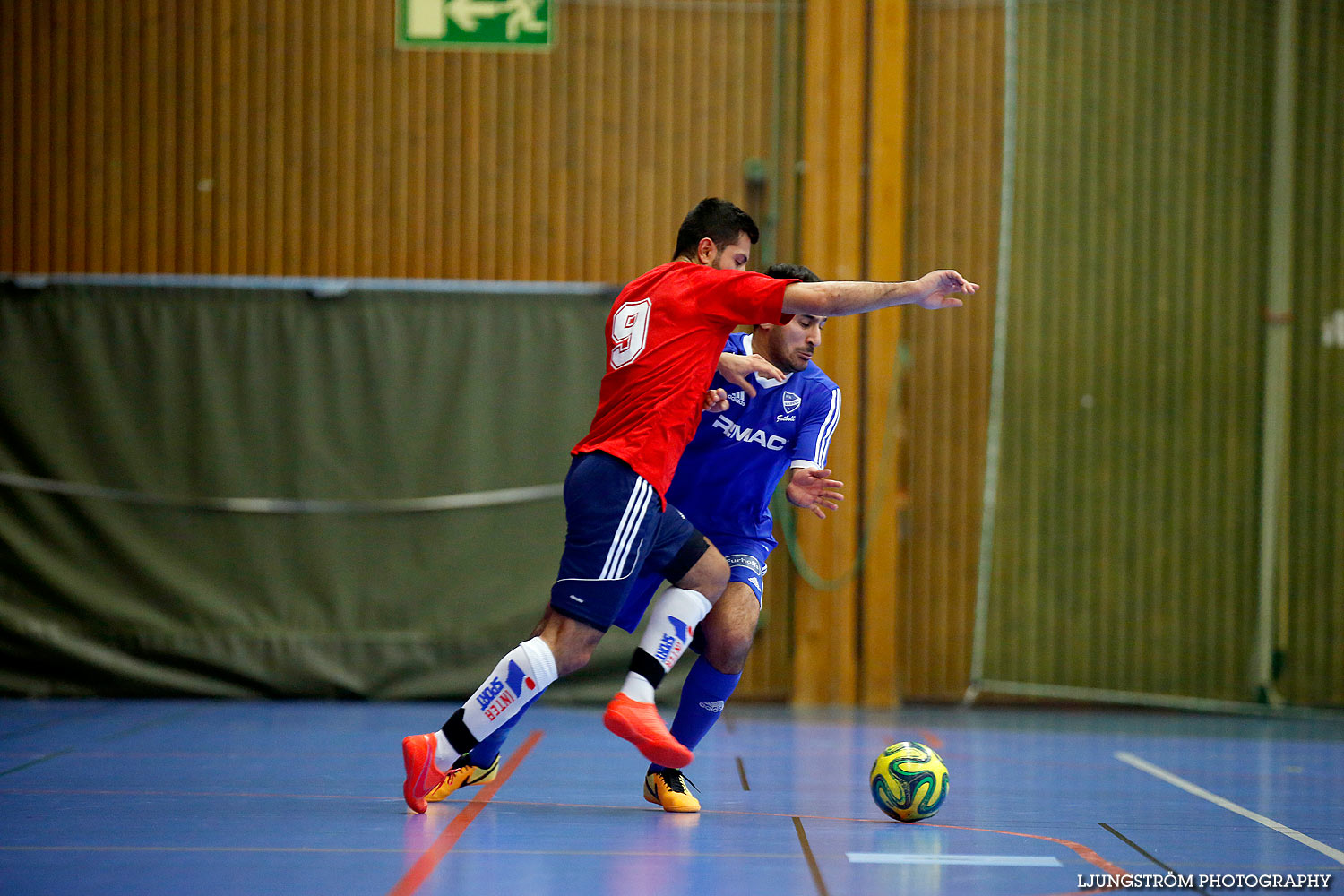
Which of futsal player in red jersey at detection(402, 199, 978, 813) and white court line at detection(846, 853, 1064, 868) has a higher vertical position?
futsal player in red jersey at detection(402, 199, 978, 813)

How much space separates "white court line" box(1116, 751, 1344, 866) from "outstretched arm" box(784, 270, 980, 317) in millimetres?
2014

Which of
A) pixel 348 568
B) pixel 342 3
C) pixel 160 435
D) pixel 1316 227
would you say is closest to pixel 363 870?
pixel 348 568

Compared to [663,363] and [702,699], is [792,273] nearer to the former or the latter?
[663,363]

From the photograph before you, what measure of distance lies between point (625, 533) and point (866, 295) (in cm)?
104

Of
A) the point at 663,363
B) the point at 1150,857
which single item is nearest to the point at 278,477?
the point at 663,363

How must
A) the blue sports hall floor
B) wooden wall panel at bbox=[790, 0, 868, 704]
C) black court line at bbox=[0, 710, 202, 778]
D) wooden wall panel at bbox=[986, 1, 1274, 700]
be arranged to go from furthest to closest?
wooden wall panel at bbox=[986, 1, 1274, 700] → wooden wall panel at bbox=[790, 0, 868, 704] → black court line at bbox=[0, 710, 202, 778] → the blue sports hall floor

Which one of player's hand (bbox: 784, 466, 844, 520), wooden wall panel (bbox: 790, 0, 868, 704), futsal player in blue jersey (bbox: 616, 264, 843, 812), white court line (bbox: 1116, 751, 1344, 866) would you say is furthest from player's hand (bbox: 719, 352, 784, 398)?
wooden wall panel (bbox: 790, 0, 868, 704)

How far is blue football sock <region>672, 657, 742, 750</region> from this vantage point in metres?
4.64

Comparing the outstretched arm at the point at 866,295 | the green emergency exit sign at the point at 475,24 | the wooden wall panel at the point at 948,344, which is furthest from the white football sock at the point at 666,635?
the green emergency exit sign at the point at 475,24

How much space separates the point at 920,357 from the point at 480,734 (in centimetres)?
597

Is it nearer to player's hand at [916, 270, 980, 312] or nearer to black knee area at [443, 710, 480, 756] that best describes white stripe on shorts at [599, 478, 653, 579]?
black knee area at [443, 710, 480, 756]

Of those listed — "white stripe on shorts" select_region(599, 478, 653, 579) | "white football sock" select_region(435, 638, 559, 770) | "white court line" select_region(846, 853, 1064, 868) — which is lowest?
"white court line" select_region(846, 853, 1064, 868)

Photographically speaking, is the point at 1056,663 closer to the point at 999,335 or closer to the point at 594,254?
the point at 999,335

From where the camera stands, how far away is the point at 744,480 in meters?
4.83
